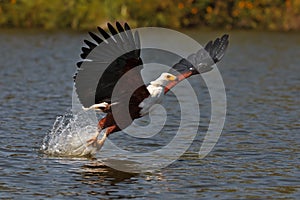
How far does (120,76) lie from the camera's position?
9.40 m

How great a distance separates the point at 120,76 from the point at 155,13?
22065 millimetres

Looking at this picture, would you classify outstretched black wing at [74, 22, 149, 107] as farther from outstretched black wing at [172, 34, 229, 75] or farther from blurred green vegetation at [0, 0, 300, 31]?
blurred green vegetation at [0, 0, 300, 31]

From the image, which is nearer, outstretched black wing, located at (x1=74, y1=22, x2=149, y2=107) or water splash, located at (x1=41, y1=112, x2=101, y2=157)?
outstretched black wing, located at (x1=74, y1=22, x2=149, y2=107)

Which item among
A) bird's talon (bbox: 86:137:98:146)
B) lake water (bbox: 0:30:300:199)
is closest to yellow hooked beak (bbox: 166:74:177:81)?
lake water (bbox: 0:30:300:199)

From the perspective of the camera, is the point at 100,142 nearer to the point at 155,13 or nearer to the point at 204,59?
the point at 204,59

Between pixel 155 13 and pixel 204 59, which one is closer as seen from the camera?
pixel 204 59

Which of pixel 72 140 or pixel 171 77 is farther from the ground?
pixel 171 77

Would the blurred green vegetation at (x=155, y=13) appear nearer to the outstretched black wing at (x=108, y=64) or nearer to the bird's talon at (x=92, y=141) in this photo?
the bird's talon at (x=92, y=141)

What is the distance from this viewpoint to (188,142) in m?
11.3

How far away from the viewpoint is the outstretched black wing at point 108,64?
29.7ft

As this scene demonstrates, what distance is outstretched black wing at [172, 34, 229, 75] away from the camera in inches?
405

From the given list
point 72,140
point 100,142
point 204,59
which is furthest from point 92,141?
point 204,59

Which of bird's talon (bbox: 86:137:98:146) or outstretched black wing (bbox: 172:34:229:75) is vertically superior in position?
outstretched black wing (bbox: 172:34:229:75)

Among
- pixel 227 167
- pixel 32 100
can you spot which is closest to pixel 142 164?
pixel 227 167
